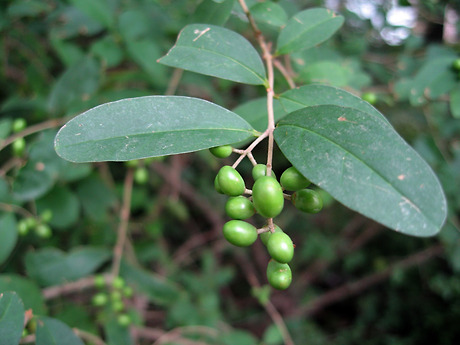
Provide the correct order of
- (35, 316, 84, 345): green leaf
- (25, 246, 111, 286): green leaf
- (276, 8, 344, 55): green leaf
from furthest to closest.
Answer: (25, 246, 111, 286): green leaf → (276, 8, 344, 55): green leaf → (35, 316, 84, 345): green leaf

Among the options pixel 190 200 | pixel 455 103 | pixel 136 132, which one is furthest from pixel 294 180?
pixel 190 200

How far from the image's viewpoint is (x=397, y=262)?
317 cm

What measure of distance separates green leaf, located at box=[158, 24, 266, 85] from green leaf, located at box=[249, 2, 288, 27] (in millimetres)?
242

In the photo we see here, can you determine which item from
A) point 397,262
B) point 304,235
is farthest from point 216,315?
point 397,262

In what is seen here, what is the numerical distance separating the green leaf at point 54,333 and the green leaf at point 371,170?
760 mm

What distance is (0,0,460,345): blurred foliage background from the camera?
4.60 feet

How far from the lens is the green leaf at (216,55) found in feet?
2.72

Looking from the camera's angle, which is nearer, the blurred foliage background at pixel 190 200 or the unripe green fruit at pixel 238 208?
the unripe green fruit at pixel 238 208

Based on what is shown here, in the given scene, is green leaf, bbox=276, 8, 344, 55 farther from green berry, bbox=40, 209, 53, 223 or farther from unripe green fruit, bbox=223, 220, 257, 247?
green berry, bbox=40, 209, 53, 223

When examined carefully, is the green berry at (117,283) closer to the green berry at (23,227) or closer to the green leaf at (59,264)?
the green leaf at (59,264)

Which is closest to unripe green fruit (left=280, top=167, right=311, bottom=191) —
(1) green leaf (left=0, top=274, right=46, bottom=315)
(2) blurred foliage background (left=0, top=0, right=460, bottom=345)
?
(2) blurred foliage background (left=0, top=0, right=460, bottom=345)

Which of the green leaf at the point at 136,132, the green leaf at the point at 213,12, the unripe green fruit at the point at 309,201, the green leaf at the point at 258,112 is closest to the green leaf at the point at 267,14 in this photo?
the green leaf at the point at 213,12

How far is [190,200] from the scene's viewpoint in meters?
3.06

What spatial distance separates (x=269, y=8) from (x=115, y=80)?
109 cm
